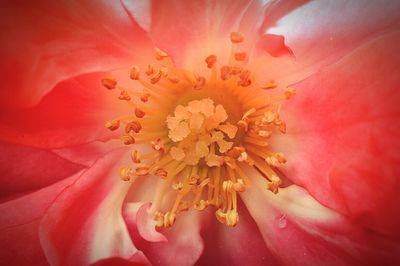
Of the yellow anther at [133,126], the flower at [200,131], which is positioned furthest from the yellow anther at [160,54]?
the yellow anther at [133,126]

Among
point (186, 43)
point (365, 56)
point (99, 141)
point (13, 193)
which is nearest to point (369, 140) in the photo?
point (365, 56)

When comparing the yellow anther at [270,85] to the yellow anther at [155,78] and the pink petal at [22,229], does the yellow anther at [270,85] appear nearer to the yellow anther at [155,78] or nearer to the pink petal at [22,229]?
the yellow anther at [155,78]

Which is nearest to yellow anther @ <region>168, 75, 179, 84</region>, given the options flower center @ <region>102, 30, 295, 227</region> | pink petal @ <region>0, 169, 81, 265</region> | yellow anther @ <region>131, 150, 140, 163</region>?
flower center @ <region>102, 30, 295, 227</region>

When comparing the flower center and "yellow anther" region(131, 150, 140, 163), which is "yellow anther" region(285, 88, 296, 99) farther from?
"yellow anther" region(131, 150, 140, 163)

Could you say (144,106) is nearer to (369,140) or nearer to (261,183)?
(261,183)

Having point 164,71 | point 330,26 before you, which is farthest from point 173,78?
point 330,26

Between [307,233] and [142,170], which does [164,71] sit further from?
[307,233]
